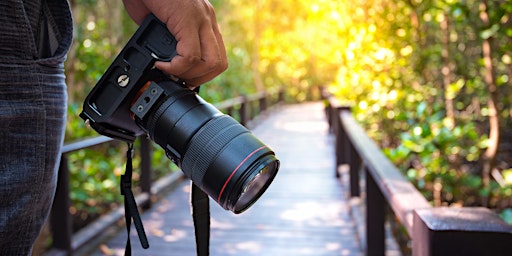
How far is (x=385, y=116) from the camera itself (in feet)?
17.7

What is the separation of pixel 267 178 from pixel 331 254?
2.37 m

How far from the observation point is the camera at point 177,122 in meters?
0.91

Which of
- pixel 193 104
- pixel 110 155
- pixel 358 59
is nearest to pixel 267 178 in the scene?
pixel 193 104

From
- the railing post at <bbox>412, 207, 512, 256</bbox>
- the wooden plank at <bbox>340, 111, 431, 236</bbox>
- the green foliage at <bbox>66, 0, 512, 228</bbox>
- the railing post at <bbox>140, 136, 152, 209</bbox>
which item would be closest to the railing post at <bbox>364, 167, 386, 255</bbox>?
the wooden plank at <bbox>340, 111, 431, 236</bbox>

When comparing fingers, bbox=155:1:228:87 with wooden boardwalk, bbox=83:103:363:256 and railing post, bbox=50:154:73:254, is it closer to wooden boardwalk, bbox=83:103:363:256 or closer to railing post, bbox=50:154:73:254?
railing post, bbox=50:154:73:254

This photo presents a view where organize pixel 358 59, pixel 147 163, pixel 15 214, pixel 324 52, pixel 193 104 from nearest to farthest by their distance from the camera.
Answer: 1. pixel 15 214
2. pixel 193 104
3. pixel 147 163
4. pixel 358 59
5. pixel 324 52

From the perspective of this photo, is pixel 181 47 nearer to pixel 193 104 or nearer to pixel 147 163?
pixel 193 104

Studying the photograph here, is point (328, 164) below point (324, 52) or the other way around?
the other way around

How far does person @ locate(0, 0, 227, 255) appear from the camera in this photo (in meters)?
0.75

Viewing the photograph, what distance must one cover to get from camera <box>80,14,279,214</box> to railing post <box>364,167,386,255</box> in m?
1.76

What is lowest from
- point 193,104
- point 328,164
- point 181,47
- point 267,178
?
point 328,164

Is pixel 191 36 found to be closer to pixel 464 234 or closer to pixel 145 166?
pixel 464 234

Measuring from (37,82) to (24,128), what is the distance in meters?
0.07

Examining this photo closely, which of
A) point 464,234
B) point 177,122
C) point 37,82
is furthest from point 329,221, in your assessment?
point 37,82
